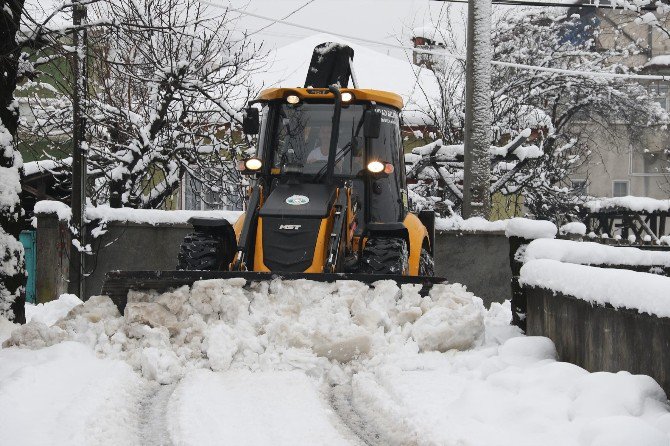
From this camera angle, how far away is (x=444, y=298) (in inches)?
325

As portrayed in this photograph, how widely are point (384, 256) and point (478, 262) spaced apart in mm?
6647

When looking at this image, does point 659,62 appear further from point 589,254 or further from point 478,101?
point 589,254

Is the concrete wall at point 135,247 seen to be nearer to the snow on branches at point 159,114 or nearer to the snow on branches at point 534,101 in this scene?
the snow on branches at point 159,114

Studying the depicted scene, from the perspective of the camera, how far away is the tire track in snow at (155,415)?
554 cm

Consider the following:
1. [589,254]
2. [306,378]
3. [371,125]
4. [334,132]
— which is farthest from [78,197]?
[589,254]

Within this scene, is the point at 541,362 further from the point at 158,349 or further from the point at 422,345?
the point at 158,349

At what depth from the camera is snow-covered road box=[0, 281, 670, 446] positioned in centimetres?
553

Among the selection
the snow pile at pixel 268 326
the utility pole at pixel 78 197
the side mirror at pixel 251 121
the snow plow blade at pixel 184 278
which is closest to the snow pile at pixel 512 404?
the snow pile at pixel 268 326

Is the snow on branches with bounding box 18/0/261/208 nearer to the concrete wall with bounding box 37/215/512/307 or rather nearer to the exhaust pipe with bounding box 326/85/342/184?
the concrete wall with bounding box 37/215/512/307

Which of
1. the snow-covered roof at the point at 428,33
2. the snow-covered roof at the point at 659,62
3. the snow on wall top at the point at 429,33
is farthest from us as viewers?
the snow-covered roof at the point at 659,62

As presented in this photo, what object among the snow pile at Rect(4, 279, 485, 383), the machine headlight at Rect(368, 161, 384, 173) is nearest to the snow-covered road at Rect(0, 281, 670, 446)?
the snow pile at Rect(4, 279, 485, 383)

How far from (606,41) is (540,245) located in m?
48.8

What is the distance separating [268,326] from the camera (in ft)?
25.6

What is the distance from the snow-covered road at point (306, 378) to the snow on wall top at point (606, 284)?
47 centimetres
